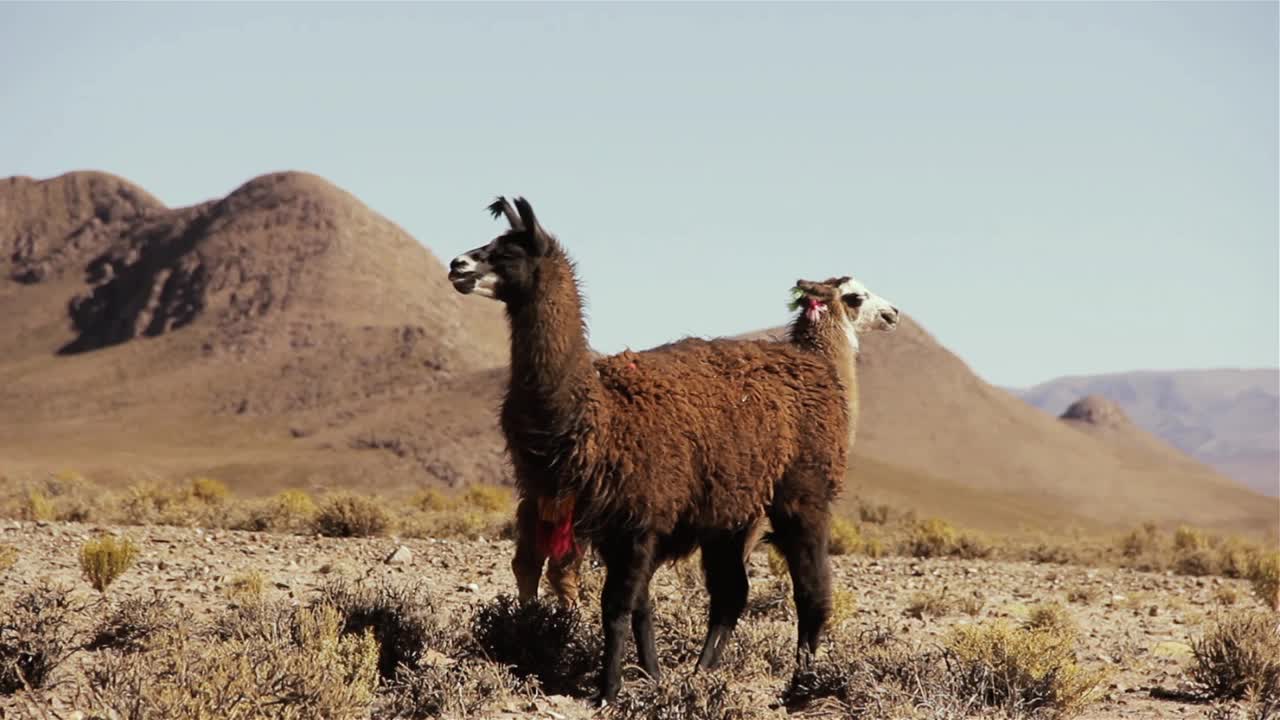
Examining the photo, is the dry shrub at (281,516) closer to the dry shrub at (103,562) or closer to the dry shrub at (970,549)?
the dry shrub at (103,562)

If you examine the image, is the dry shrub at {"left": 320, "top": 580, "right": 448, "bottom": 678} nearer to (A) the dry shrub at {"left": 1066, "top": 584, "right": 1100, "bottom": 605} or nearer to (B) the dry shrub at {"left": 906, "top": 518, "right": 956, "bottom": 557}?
(A) the dry shrub at {"left": 1066, "top": 584, "right": 1100, "bottom": 605}

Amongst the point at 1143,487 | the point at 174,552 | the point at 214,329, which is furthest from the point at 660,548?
the point at 1143,487

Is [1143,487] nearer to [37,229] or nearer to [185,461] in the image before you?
[185,461]

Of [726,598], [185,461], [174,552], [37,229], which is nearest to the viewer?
[726,598]

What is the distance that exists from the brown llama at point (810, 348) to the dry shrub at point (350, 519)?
8657 millimetres

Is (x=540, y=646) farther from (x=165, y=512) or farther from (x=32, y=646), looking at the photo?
(x=165, y=512)

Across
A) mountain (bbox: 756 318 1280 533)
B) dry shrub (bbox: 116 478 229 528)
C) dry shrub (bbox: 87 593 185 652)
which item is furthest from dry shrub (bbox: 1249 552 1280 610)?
mountain (bbox: 756 318 1280 533)

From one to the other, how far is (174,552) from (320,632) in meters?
6.10

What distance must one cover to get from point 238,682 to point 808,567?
13.4ft

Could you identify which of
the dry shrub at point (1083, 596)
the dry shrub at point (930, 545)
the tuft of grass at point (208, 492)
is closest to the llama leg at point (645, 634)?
the dry shrub at point (1083, 596)

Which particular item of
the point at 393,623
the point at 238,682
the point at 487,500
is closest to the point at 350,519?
the point at 487,500

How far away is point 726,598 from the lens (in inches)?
384

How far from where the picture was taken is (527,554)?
9875mm

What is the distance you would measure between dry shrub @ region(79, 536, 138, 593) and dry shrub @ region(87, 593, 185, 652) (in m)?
1.17
